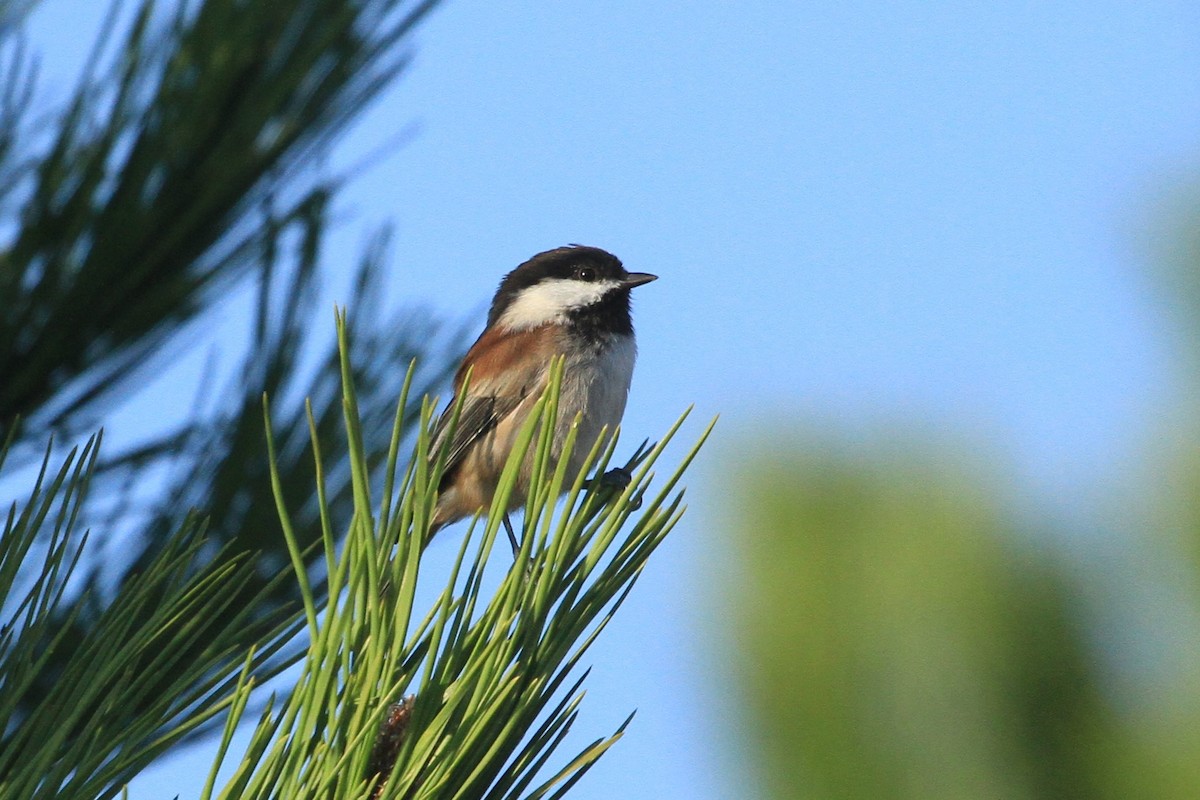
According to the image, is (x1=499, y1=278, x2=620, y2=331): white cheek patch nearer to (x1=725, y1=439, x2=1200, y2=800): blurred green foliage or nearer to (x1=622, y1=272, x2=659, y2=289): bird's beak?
(x1=622, y1=272, x2=659, y2=289): bird's beak

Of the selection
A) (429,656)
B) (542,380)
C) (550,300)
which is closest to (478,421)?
(542,380)

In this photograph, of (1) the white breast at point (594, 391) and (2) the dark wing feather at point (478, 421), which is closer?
(1) the white breast at point (594, 391)

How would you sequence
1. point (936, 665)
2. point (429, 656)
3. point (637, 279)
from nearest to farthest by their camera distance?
1. point (429, 656)
2. point (936, 665)
3. point (637, 279)

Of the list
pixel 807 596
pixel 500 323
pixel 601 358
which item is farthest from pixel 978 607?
pixel 500 323

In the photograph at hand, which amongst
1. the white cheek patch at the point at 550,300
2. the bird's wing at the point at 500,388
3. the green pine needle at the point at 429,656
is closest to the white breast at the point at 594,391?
the bird's wing at the point at 500,388

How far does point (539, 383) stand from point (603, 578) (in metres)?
2.06

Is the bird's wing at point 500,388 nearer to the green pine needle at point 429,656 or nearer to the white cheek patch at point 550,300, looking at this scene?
the white cheek patch at point 550,300

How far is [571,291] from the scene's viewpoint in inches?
140

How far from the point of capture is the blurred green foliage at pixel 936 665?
2.62 m

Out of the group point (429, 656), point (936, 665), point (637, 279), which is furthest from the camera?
point (637, 279)

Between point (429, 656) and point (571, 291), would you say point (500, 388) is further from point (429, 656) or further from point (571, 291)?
point (429, 656)

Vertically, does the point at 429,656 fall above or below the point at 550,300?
below

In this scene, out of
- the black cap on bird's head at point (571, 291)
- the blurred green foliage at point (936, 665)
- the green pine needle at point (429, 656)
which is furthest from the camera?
the black cap on bird's head at point (571, 291)

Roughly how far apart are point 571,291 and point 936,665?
4.84 ft
